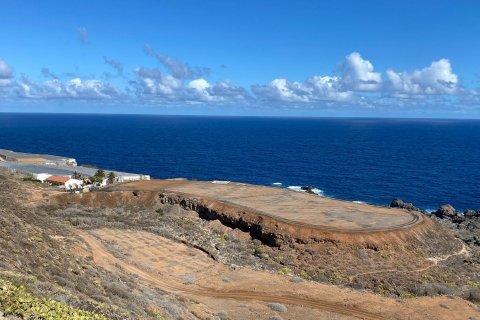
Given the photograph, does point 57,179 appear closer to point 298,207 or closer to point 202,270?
point 298,207

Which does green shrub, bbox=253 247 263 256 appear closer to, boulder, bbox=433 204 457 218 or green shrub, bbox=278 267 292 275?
green shrub, bbox=278 267 292 275

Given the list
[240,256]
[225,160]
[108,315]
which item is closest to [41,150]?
[225,160]

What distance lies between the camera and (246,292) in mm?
35062

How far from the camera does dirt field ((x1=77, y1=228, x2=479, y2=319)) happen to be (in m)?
32.0

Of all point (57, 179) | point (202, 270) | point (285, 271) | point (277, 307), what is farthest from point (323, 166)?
point (277, 307)

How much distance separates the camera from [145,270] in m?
37.3

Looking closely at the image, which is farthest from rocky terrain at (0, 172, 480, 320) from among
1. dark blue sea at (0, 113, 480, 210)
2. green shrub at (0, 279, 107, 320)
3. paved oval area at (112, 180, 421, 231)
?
dark blue sea at (0, 113, 480, 210)

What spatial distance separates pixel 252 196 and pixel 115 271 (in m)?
30.5

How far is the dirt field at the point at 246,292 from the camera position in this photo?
3195 centimetres

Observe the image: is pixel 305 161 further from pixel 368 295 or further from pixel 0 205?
pixel 0 205

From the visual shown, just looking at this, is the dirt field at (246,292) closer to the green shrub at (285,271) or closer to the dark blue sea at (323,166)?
the green shrub at (285,271)

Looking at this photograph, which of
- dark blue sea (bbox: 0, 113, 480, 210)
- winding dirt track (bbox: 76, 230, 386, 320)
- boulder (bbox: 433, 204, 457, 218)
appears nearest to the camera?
winding dirt track (bbox: 76, 230, 386, 320)

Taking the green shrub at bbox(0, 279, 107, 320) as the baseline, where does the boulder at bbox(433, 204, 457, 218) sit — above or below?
below

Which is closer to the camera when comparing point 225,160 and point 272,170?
point 272,170
